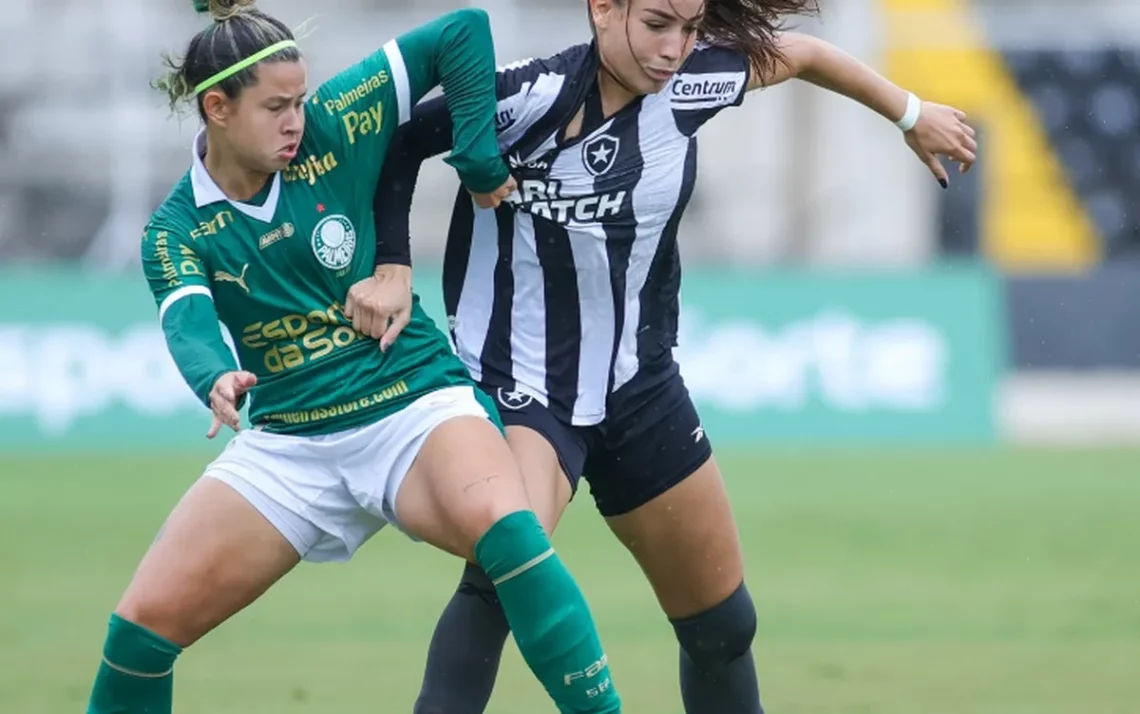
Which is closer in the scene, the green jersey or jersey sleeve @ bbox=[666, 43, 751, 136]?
the green jersey

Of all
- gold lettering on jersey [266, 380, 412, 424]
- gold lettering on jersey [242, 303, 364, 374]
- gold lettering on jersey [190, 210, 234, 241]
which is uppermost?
gold lettering on jersey [190, 210, 234, 241]

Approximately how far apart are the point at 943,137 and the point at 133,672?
104 inches

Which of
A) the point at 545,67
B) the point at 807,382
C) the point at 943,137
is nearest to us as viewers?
the point at 545,67

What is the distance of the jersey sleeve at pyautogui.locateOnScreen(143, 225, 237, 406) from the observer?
448 centimetres

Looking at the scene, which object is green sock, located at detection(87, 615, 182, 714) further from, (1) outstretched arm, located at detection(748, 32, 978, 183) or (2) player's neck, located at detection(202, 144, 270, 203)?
(1) outstretched arm, located at detection(748, 32, 978, 183)

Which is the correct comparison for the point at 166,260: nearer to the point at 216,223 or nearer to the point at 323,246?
the point at 216,223

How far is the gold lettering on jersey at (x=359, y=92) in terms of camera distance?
4.89 metres

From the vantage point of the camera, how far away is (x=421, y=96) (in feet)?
16.2

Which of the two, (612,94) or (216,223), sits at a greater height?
(612,94)

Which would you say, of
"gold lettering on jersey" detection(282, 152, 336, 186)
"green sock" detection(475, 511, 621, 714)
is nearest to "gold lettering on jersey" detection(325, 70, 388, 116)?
"gold lettering on jersey" detection(282, 152, 336, 186)

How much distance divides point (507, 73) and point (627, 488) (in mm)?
1146

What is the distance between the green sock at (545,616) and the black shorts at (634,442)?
1.81ft

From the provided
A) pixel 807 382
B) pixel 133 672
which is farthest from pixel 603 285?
pixel 807 382

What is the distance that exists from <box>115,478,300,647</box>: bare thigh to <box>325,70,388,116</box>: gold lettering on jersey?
0.99 meters
